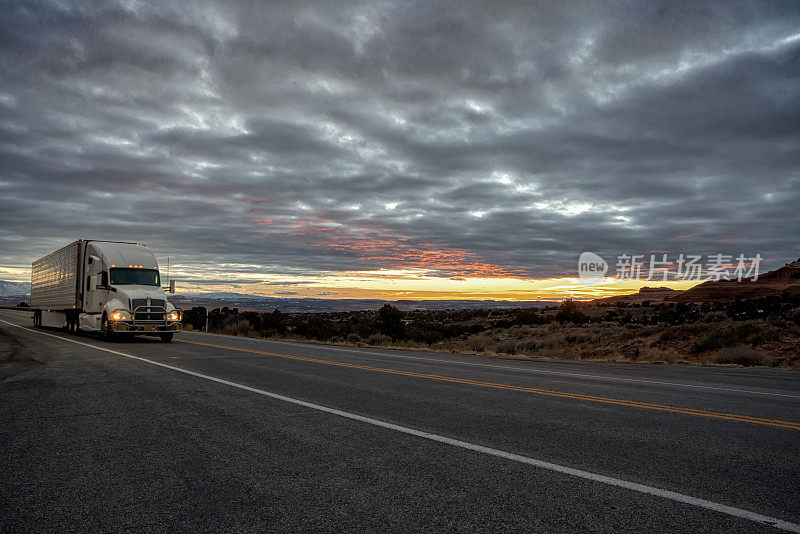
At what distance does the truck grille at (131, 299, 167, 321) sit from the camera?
20453mm

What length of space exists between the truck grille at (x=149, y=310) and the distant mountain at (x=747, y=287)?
3522 inches

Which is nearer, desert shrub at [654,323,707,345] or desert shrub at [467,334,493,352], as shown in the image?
desert shrub at [654,323,707,345]

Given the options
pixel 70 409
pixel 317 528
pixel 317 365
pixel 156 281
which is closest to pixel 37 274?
pixel 156 281

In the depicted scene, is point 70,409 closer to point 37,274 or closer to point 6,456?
point 6,456

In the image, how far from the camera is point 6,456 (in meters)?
5.25

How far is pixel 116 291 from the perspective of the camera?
20.8 metres

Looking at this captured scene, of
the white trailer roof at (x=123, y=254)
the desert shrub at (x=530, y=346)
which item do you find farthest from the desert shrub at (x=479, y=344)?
the white trailer roof at (x=123, y=254)

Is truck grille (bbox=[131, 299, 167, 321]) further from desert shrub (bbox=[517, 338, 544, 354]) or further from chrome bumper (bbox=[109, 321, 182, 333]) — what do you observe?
desert shrub (bbox=[517, 338, 544, 354])

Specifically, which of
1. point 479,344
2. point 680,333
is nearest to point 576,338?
point 680,333

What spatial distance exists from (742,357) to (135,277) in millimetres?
23131

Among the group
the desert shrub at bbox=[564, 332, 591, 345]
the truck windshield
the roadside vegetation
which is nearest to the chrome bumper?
the truck windshield

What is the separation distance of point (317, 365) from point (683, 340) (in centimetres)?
2030

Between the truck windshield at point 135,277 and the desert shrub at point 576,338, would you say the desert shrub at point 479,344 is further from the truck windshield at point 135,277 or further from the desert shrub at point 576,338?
the truck windshield at point 135,277

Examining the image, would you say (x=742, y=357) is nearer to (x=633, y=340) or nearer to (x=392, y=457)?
(x=633, y=340)
